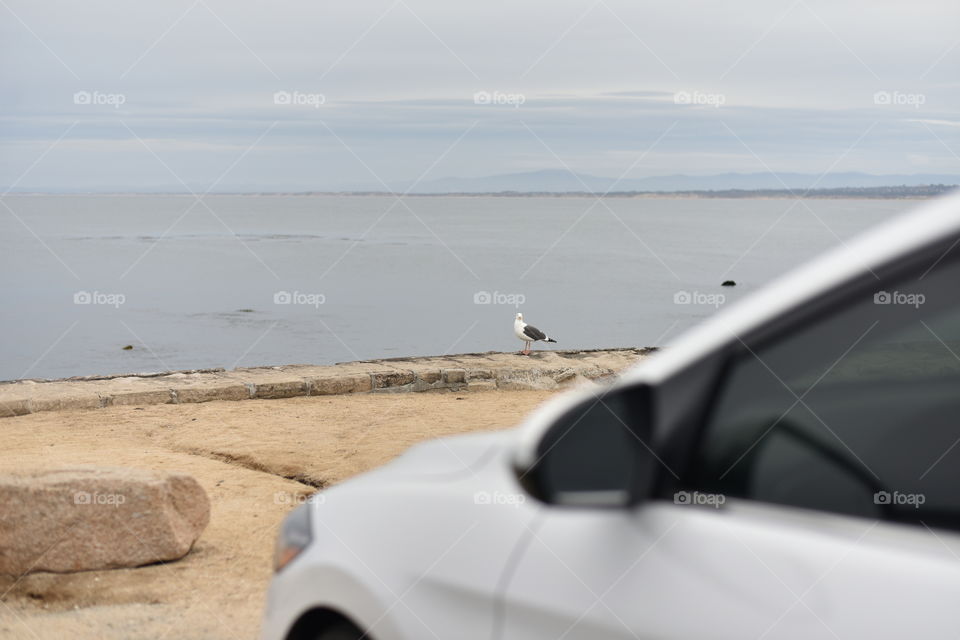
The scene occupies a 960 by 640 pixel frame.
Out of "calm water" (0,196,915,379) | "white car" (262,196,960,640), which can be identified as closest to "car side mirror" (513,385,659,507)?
"white car" (262,196,960,640)

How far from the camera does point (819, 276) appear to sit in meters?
1.67

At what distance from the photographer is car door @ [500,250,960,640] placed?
1550mm

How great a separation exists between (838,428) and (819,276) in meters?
0.54

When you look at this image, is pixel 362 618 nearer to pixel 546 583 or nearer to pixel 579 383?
pixel 546 583

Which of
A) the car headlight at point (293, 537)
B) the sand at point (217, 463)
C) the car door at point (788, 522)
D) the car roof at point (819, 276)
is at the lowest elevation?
the sand at point (217, 463)

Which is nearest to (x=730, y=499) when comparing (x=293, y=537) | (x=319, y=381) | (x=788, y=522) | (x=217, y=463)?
(x=788, y=522)

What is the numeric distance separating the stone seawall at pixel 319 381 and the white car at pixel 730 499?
319 inches

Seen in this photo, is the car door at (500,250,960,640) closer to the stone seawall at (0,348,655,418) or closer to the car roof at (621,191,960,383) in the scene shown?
the car roof at (621,191,960,383)

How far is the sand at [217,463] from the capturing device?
4.82 meters

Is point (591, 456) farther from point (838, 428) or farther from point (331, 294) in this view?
point (331, 294)

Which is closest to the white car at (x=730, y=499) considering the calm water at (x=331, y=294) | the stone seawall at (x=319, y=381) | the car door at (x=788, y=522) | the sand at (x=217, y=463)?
the car door at (x=788, y=522)

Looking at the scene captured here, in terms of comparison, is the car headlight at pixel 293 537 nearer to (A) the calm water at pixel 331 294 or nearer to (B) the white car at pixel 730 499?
(B) the white car at pixel 730 499

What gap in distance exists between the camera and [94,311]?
35.4 m

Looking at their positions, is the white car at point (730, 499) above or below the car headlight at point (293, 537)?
above
